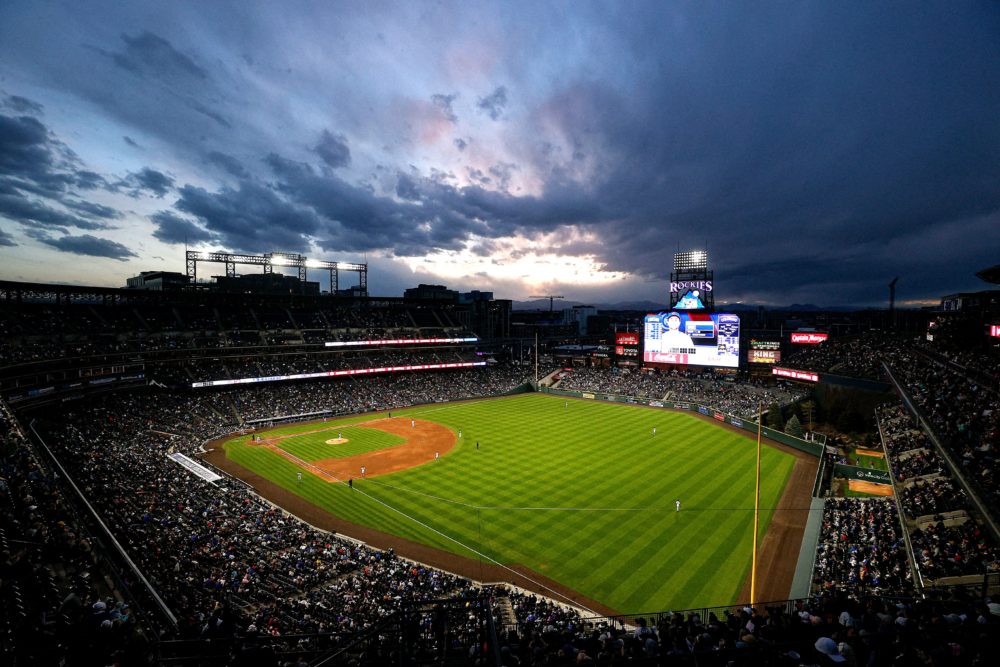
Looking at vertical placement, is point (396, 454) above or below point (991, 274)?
below

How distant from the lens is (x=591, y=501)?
28.5m

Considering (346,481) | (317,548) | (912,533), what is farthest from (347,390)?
(912,533)

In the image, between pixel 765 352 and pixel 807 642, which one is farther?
pixel 765 352

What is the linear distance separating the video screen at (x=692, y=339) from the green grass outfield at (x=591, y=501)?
49.4ft

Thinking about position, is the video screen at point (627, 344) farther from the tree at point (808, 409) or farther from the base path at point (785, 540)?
the base path at point (785, 540)

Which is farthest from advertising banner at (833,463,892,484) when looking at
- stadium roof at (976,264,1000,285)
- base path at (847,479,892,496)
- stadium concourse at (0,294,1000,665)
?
stadium roof at (976,264,1000,285)

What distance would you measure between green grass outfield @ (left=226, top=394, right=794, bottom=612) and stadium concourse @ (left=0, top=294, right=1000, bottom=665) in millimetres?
3062

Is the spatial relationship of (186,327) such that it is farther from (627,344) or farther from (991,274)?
(991,274)

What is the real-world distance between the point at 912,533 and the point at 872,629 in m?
13.5

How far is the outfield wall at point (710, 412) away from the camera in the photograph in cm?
3919

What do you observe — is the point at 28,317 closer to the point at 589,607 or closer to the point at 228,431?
the point at 228,431

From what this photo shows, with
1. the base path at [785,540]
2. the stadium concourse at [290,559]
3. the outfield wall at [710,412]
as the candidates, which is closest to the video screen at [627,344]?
the outfield wall at [710,412]

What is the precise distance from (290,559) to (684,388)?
178 ft

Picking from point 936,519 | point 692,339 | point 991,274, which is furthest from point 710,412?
point 936,519
